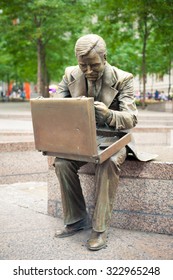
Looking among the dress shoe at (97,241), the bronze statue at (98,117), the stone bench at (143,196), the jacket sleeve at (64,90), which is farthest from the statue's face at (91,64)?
the dress shoe at (97,241)

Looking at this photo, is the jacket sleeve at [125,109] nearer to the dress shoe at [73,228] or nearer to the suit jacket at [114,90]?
the suit jacket at [114,90]

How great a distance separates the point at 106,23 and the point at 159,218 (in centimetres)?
2054

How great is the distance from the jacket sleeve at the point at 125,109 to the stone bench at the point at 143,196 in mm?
525

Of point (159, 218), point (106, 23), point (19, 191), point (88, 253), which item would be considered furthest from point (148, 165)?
point (106, 23)

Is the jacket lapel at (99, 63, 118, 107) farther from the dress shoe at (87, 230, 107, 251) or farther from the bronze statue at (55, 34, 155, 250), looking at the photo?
the dress shoe at (87, 230, 107, 251)

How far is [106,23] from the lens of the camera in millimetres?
23719

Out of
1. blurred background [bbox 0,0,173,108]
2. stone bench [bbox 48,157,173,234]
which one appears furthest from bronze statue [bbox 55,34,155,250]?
blurred background [bbox 0,0,173,108]

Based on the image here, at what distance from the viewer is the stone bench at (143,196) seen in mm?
4328

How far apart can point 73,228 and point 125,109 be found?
1.27 meters

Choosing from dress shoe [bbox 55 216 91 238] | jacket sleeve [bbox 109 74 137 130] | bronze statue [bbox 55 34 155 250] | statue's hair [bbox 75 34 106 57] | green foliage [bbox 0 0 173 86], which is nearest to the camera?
statue's hair [bbox 75 34 106 57]

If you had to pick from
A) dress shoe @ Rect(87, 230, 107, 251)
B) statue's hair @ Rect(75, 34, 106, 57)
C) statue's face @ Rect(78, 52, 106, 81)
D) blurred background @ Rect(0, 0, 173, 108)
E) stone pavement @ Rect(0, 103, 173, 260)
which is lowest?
stone pavement @ Rect(0, 103, 173, 260)

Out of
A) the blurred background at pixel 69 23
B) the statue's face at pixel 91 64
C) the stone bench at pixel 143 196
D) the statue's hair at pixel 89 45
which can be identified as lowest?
the stone bench at pixel 143 196

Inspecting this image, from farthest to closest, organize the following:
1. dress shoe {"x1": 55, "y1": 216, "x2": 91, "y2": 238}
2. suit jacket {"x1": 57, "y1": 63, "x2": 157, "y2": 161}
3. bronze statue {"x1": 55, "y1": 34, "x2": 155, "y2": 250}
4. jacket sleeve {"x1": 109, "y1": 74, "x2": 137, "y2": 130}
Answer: dress shoe {"x1": 55, "y1": 216, "x2": 91, "y2": 238} → suit jacket {"x1": 57, "y1": 63, "x2": 157, "y2": 161} → jacket sleeve {"x1": 109, "y1": 74, "x2": 137, "y2": 130} → bronze statue {"x1": 55, "y1": 34, "x2": 155, "y2": 250}

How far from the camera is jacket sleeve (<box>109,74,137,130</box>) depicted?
3975mm
